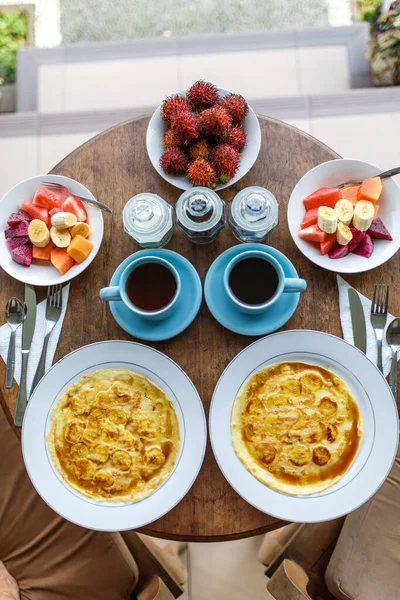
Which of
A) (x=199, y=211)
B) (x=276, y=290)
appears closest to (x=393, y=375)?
(x=276, y=290)

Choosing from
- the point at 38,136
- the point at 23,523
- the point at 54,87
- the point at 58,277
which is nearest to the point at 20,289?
the point at 58,277

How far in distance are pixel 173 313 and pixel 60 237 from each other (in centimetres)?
37

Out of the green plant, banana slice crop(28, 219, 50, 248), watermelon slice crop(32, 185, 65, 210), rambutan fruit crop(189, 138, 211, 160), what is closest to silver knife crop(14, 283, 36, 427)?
banana slice crop(28, 219, 50, 248)

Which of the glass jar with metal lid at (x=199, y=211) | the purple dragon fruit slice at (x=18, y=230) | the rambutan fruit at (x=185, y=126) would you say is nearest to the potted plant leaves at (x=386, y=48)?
the rambutan fruit at (x=185, y=126)

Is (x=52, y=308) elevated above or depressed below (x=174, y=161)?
below

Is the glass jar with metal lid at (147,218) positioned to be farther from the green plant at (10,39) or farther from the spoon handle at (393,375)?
the green plant at (10,39)

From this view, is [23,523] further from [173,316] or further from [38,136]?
[38,136]

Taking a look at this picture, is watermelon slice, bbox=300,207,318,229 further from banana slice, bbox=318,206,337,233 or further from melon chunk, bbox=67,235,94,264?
melon chunk, bbox=67,235,94,264

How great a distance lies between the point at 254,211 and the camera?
129 cm

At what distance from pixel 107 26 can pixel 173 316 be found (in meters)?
2.05

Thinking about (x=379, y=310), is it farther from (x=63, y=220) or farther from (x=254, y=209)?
(x=63, y=220)

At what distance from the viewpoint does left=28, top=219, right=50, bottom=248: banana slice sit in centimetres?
137

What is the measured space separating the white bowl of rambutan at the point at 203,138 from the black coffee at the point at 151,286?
28 cm

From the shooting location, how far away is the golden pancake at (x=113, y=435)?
1.26m
